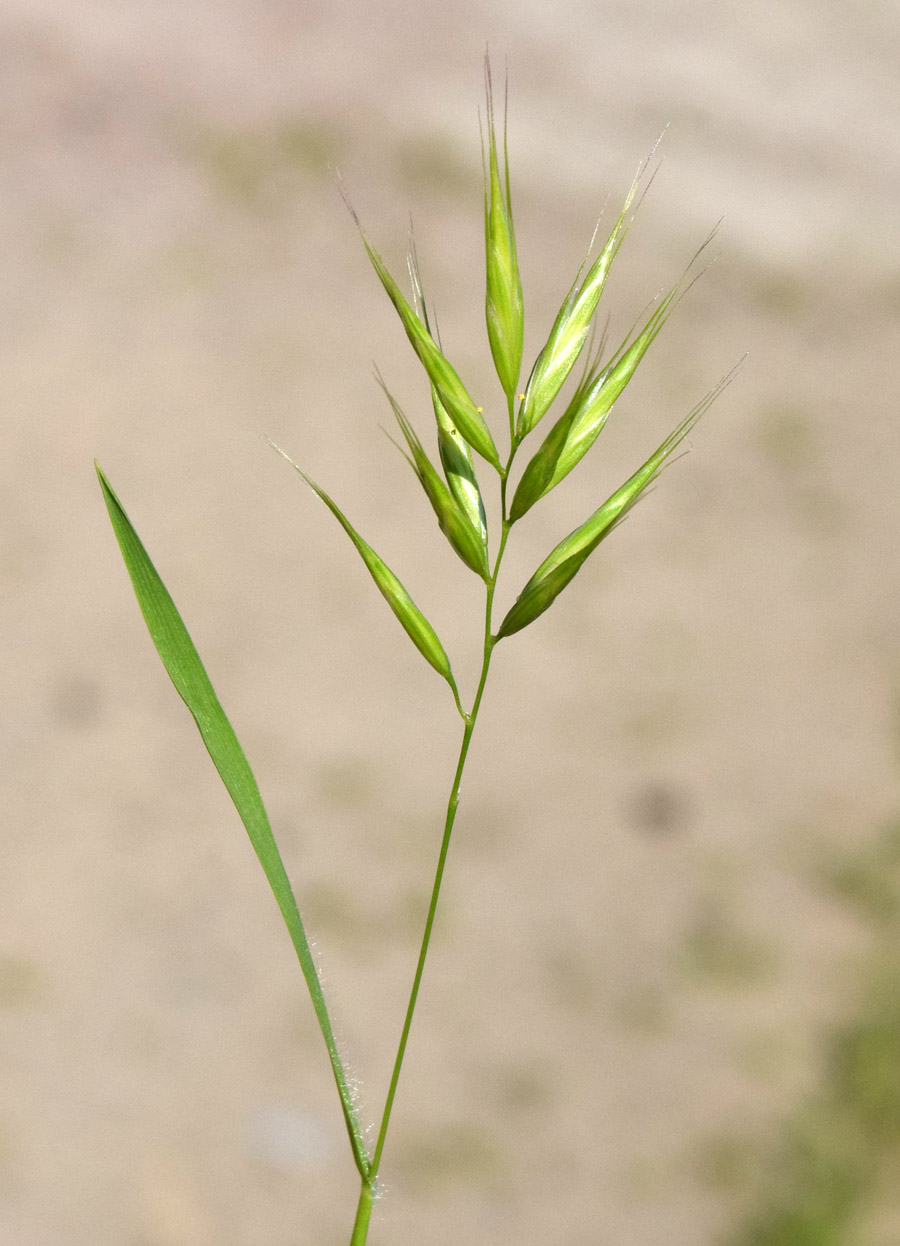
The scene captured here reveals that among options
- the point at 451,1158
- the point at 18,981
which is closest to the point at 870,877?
the point at 451,1158

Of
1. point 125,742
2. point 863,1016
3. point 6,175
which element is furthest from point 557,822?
point 6,175

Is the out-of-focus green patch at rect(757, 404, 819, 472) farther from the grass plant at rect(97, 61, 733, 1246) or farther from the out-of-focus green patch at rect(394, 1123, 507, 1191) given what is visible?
the grass plant at rect(97, 61, 733, 1246)

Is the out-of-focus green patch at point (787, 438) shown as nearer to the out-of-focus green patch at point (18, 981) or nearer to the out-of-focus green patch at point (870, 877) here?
the out-of-focus green patch at point (870, 877)

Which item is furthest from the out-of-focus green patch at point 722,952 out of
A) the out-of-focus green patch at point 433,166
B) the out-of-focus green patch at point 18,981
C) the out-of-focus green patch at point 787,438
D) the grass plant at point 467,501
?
the out-of-focus green patch at point 433,166

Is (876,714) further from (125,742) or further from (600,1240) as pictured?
(125,742)

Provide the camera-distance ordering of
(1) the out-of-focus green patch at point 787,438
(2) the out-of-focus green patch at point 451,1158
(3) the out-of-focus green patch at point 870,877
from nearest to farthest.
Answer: (2) the out-of-focus green patch at point 451,1158, (3) the out-of-focus green patch at point 870,877, (1) the out-of-focus green patch at point 787,438

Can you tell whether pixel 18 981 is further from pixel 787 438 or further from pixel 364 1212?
pixel 787 438
